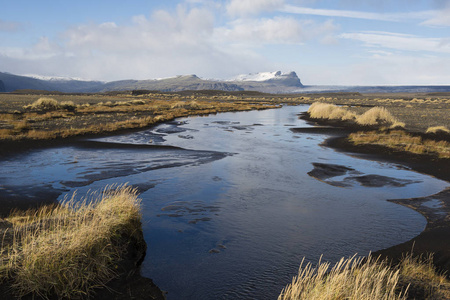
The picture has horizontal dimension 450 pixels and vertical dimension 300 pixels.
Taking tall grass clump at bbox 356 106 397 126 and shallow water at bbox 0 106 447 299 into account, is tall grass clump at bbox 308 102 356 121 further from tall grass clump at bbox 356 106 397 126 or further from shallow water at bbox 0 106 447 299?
shallow water at bbox 0 106 447 299

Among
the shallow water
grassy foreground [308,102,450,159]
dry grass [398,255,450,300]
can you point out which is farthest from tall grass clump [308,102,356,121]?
dry grass [398,255,450,300]

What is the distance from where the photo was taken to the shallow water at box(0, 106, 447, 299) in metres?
7.80

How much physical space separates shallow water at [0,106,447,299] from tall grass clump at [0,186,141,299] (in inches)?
41.5

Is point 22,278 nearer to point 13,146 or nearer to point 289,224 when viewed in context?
point 289,224

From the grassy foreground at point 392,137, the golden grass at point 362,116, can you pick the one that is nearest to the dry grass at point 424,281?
the grassy foreground at point 392,137

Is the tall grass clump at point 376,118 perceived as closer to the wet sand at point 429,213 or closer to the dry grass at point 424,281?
the wet sand at point 429,213

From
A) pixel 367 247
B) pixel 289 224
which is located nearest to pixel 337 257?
pixel 367 247

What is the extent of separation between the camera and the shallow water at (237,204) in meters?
7.80

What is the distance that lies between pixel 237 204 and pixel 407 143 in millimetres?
17925

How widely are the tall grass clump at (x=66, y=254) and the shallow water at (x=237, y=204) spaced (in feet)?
3.46

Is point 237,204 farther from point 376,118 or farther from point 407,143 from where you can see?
point 376,118

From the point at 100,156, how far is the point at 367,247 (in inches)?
653

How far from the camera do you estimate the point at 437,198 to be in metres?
13.1

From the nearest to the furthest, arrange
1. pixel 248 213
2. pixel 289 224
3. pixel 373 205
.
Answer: pixel 289 224 → pixel 248 213 → pixel 373 205
